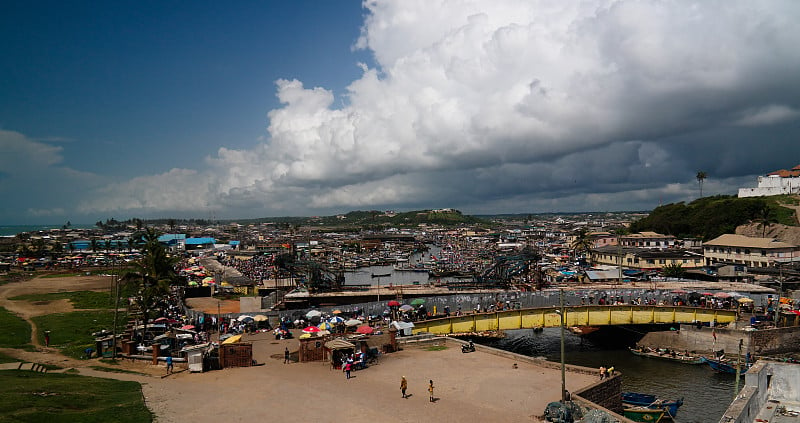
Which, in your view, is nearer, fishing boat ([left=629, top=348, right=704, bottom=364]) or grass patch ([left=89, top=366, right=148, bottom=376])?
grass patch ([left=89, top=366, right=148, bottom=376])

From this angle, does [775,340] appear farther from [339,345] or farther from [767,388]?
[339,345]

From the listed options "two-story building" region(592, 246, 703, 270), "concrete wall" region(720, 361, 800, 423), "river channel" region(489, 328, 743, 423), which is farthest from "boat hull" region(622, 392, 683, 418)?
"two-story building" region(592, 246, 703, 270)

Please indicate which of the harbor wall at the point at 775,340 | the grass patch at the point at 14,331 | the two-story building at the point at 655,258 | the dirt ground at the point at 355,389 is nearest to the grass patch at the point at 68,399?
the dirt ground at the point at 355,389

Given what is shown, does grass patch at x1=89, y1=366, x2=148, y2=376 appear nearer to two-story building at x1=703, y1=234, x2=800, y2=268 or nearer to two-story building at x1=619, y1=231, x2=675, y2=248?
two-story building at x1=703, y1=234, x2=800, y2=268

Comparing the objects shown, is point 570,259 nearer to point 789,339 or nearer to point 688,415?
point 789,339

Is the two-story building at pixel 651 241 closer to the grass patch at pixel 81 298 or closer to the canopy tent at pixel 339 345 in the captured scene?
the canopy tent at pixel 339 345

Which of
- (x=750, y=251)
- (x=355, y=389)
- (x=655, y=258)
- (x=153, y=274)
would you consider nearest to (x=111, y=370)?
(x=355, y=389)

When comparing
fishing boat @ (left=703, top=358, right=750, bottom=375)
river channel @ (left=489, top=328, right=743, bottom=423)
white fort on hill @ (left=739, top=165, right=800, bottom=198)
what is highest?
white fort on hill @ (left=739, top=165, right=800, bottom=198)
